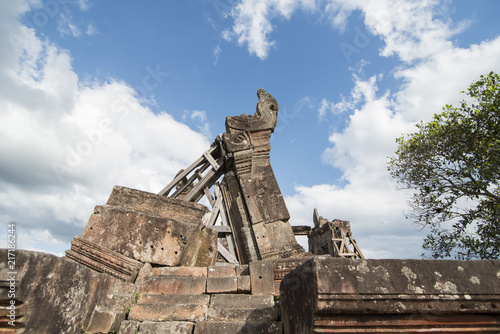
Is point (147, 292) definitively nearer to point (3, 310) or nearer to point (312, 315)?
point (3, 310)

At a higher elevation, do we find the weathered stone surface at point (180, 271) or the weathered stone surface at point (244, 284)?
the weathered stone surface at point (180, 271)

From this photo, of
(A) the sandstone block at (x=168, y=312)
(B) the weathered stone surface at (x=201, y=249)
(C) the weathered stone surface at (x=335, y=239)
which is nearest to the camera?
(A) the sandstone block at (x=168, y=312)

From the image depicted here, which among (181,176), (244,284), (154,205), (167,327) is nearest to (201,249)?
(154,205)

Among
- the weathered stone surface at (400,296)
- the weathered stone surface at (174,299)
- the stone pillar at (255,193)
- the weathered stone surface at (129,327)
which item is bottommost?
the weathered stone surface at (129,327)

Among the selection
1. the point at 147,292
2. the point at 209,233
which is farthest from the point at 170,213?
the point at 147,292

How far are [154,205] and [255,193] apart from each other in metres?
2.93

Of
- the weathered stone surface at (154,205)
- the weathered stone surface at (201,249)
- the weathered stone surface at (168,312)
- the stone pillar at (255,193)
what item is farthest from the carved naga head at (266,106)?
the weathered stone surface at (168,312)

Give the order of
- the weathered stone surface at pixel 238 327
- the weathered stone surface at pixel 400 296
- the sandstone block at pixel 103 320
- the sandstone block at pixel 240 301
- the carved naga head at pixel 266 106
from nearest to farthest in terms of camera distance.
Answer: the weathered stone surface at pixel 400 296
the sandstone block at pixel 103 320
the weathered stone surface at pixel 238 327
the sandstone block at pixel 240 301
the carved naga head at pixel 266 106

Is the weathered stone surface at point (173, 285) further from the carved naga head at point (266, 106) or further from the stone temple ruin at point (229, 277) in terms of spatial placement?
the carved naga head at point (266, 106)

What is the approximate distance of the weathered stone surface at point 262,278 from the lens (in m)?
4.51

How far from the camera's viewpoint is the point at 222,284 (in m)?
4.49

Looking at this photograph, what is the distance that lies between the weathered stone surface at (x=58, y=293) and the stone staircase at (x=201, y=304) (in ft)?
1.52

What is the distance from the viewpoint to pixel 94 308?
331cm

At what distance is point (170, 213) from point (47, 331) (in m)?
3.38
